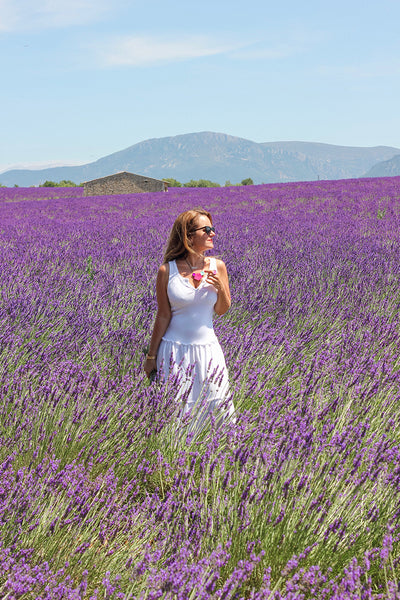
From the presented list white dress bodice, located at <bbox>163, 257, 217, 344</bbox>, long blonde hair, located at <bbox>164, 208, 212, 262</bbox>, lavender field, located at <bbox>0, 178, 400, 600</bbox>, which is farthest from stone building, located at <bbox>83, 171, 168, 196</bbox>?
white dress bodice, located at <bbox>163, 257, 217, 344</bbox>

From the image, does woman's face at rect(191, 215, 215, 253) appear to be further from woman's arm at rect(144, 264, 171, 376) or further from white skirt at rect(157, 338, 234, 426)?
white skirt at rect(157, 338, 234, 426)

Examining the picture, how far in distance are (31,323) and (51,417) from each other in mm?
1422

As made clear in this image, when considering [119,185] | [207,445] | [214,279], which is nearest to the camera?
[207,445]

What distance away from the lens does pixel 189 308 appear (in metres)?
2.42

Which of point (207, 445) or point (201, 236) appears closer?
point (207, 445)

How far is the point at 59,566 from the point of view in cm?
140

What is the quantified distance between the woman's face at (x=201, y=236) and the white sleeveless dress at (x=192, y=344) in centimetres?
10

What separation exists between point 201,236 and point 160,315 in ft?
1.40

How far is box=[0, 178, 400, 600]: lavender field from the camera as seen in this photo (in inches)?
55.1

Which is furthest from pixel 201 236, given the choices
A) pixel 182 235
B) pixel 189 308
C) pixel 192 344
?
pixel 192 344

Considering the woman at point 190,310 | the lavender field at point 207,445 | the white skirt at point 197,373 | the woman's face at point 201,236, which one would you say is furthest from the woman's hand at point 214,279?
the lavender field at point 207,445

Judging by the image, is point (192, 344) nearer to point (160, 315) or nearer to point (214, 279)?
point (160, 315)

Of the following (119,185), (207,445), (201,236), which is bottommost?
(207,445)

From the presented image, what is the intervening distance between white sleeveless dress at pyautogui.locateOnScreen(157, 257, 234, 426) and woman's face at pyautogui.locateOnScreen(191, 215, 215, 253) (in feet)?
0.32
